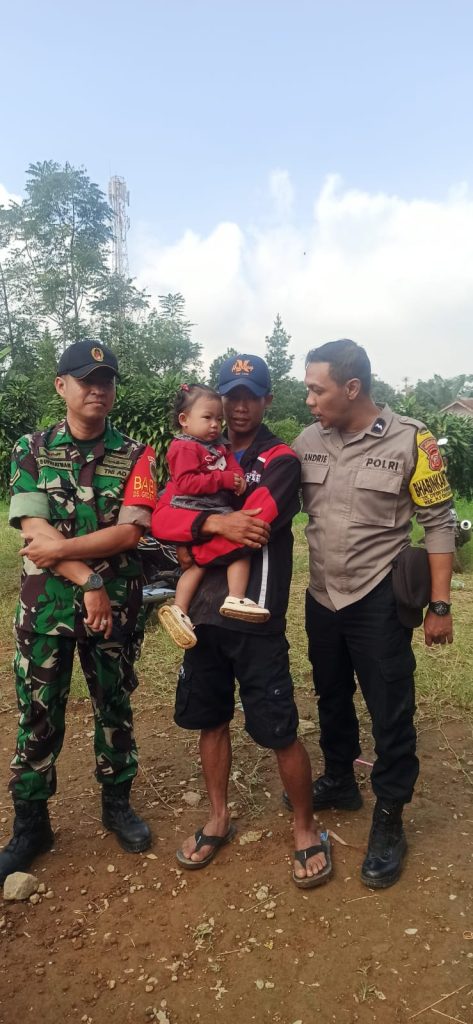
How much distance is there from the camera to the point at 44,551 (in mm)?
2480

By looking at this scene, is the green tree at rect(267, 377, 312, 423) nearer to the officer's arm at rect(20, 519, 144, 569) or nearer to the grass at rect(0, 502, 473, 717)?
the grass at rect(0, 502, 473, 717)

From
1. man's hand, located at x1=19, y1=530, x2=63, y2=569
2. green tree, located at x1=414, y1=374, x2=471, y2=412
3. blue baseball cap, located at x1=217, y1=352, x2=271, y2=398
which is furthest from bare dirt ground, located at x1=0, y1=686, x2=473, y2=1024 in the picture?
green tree, located at x1=414, y1=374, x2=471, y2=412

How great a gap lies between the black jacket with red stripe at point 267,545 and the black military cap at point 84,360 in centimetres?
57

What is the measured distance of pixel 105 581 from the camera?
2691 mm

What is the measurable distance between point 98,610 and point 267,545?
663mm

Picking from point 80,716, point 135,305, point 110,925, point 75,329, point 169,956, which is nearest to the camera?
point 169,956

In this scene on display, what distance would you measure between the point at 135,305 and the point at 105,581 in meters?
31.1

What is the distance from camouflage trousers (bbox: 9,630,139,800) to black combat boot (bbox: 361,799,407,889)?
40.5 inches

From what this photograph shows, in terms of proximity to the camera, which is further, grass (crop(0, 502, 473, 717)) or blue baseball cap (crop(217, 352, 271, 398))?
grass (crop(0, 502, 473, 717))

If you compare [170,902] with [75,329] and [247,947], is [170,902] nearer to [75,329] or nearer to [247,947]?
[247,947]

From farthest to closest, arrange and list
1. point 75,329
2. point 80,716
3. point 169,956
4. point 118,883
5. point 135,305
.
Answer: point 135,305 < point 75,329 < point 80,716 < point 118,883 < point 169,956

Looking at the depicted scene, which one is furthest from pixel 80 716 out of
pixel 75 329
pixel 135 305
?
pixel 135 305

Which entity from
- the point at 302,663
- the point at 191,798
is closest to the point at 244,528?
the point at 191,798

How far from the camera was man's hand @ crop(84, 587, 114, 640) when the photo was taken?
2.53 metres
